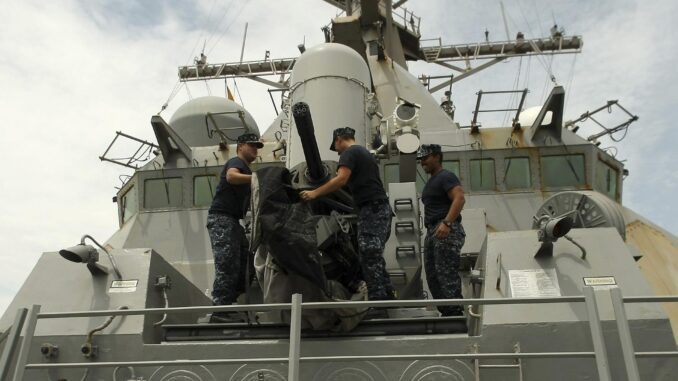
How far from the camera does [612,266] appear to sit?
377 centimetres

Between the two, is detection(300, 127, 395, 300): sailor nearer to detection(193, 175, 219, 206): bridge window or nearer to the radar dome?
detection(193, 175, 219, 206): bridge window

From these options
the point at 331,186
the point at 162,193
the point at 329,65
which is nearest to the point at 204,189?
the point at 162,193

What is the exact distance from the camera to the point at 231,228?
4.71 meters

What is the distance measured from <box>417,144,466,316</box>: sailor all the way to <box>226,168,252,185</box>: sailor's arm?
3.86 ft

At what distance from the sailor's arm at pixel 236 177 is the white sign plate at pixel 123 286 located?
0.88 meters

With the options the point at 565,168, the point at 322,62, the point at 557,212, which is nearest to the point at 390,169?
the point at 565,168

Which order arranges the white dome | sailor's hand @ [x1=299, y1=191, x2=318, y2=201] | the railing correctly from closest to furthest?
the railing
sailor's hand @ [x1=299, y1=191, x2=318, y2=201]
the white dome

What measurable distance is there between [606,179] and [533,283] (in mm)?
5856

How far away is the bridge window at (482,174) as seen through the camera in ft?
28.7

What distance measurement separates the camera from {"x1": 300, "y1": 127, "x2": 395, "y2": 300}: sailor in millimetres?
4219

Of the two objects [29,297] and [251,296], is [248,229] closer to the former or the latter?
[251,296]

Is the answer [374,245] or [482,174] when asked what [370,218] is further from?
[482,174]

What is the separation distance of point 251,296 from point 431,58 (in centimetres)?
1519

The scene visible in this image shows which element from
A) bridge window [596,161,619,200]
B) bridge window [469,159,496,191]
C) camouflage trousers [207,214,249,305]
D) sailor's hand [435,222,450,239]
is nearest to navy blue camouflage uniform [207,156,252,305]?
camouflage trousers [207,214,249,305]
